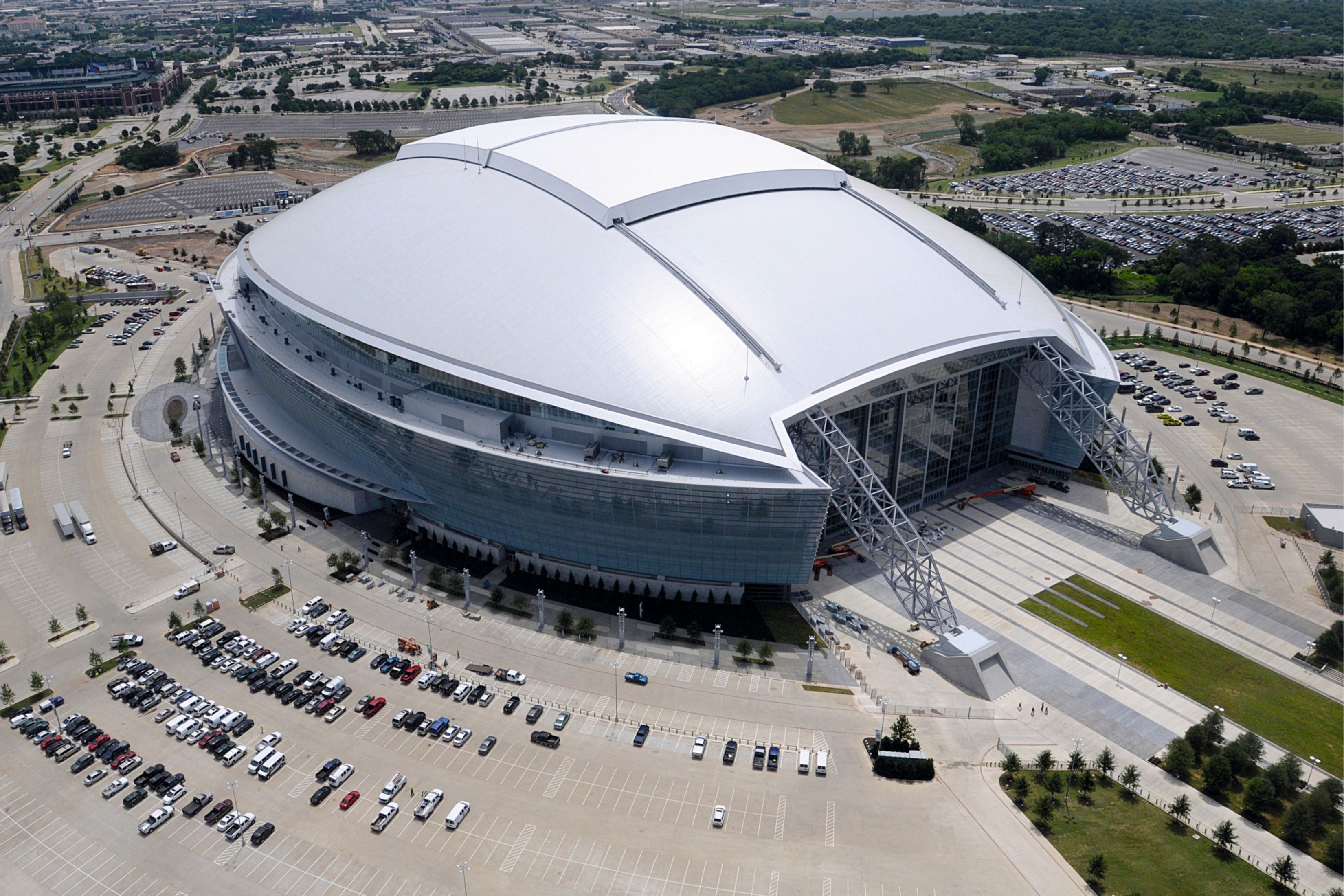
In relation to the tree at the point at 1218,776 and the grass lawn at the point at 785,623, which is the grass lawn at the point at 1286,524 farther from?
the grass lawn at the point at 785,623

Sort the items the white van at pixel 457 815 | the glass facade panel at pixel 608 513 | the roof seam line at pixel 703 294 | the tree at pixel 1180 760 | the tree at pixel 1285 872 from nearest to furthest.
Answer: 1. the tree at pixel 1285 872
2. the white van at pixel 457 815
3. the tree at pixel 1180 760
4. the glass facade panel at pixel 608 513
5. the roof seam line at pixel 703 294

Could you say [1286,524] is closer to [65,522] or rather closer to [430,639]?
[430,639]

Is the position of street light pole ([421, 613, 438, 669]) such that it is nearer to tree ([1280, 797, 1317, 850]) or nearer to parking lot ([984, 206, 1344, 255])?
tree ([1280, 797, 1317, 850])

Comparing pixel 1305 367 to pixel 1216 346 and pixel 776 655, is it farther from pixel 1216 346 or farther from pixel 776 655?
pixel 776 655

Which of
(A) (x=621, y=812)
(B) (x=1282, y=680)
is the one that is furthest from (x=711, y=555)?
(B) (x=1282, y=680)

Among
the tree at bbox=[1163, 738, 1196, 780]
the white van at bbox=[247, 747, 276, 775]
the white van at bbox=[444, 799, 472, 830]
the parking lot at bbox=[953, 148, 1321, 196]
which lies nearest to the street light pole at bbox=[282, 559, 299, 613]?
the white van at bbox=[247, 747, 276, 775]

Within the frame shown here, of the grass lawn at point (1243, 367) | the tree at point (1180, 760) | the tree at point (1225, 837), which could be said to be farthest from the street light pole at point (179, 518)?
the grass lawn at point (1243, 367)
